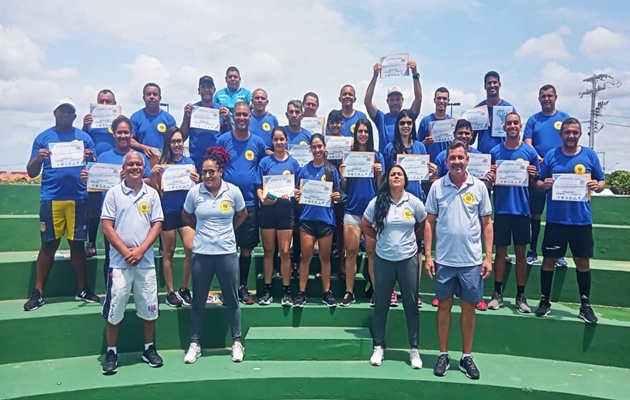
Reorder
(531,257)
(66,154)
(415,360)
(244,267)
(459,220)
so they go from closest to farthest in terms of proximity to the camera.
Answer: (459,220) < (415,360) < (66,154) < (244,267) < (531,257)

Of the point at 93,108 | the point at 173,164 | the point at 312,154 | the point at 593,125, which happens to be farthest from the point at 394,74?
the point at 593,125

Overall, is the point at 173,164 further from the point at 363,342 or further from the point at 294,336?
the point at 363,342

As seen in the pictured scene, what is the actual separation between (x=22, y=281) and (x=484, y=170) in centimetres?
539

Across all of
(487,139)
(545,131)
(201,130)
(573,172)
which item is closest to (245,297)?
(201,130)

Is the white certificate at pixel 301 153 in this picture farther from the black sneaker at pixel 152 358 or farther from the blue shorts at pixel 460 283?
the black sneaker at pixel 152 358

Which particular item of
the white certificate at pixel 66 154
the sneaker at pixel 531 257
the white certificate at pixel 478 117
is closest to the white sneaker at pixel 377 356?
the sneaker at pixel 531 257

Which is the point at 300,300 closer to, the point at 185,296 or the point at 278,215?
the point at 278,215

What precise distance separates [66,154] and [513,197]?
190 inches

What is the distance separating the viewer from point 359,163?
4988mm

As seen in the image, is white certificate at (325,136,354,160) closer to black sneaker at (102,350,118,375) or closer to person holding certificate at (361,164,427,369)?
person holding certificate at (361,164,427,369)

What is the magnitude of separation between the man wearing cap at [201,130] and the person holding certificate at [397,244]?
237 cm

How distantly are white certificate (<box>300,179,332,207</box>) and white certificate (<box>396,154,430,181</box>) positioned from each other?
81cm

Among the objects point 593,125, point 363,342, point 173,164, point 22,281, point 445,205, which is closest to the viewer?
point 445,205

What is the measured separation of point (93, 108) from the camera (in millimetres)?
5500
